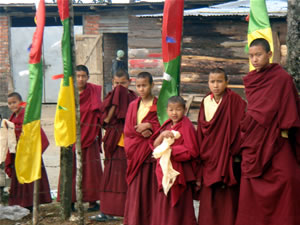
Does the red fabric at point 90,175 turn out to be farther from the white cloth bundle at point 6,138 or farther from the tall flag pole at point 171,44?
the tall flag pole at point 171,44

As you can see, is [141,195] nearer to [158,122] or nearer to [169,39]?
[158,122]

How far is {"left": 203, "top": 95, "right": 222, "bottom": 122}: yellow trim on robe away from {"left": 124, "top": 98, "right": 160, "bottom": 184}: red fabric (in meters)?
0.56

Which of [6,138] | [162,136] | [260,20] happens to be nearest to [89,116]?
[6,138]

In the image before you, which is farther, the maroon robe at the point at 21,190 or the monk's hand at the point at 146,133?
the maroon robe at the point at 21,190

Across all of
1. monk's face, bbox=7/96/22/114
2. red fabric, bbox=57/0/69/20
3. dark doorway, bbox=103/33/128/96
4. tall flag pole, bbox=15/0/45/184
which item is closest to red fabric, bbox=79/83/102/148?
monk's face, bbox=7/96/22/114

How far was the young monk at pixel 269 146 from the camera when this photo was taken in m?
4.22

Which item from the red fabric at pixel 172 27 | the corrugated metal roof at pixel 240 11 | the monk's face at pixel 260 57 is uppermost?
the corrugated metal roof at pixel 240 11

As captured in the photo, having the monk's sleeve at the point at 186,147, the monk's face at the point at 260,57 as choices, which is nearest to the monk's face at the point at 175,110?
the monk's sleeve at the point at 186,147

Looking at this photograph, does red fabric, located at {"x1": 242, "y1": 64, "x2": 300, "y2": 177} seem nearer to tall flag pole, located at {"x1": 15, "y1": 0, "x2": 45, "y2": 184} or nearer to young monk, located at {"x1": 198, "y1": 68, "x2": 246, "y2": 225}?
young monk, located at {"x1": 198, "y1": 68, "x2": 246, "y2": 225}

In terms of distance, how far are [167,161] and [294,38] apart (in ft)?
5.42

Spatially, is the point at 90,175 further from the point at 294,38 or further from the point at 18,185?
the point at 294,38

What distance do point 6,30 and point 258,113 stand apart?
40.1 ft

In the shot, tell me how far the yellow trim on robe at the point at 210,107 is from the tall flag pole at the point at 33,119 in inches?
63.6

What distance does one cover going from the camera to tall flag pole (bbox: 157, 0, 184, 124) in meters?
4.68
